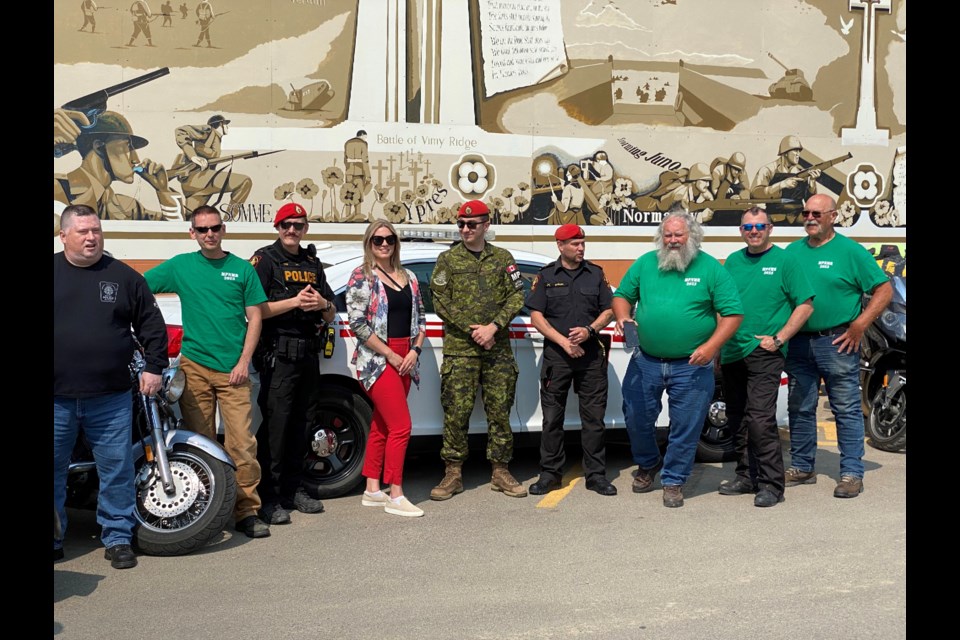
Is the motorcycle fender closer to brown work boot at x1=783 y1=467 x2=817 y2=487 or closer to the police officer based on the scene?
the police officer

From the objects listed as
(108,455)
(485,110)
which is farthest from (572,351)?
(108,455)

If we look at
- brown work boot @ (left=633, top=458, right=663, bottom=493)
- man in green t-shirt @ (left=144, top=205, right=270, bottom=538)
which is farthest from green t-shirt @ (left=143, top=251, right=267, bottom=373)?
brown work boot @ (left=633, top=458, right=663, bottom=493)

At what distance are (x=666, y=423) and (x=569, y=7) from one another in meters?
3.80

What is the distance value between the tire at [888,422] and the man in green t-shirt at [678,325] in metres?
2.36

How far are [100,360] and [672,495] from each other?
11.8ft

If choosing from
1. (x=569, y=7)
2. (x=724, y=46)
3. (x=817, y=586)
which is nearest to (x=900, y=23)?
(x=724, y=46)

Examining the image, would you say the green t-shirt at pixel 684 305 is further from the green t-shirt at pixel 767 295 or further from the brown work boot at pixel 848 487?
the brown work boot at pixel 848 487

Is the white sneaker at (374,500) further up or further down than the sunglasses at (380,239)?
further down

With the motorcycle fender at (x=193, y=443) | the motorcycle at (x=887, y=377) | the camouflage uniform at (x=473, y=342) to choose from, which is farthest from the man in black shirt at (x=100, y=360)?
the motorcycle at (x=887, y=377)

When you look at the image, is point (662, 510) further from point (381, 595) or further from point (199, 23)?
point (199, 23)

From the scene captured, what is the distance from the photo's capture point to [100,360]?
16.3ft

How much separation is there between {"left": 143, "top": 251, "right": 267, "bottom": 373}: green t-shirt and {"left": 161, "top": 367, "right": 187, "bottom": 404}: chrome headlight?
0.49 ft

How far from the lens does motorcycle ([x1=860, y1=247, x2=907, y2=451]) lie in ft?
26.3

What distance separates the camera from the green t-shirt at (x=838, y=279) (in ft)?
21.9
